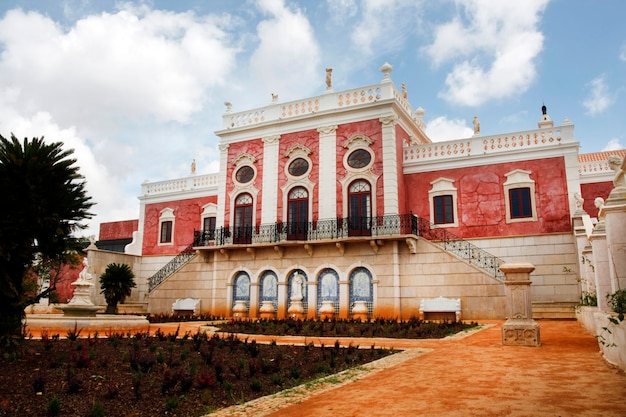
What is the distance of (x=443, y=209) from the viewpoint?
22391 millimetres

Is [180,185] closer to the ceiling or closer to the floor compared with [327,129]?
closer to the floor

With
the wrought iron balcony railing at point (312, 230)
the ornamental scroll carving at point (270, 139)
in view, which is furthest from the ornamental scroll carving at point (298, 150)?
the wrought iron balcony railing at point (312, 230)

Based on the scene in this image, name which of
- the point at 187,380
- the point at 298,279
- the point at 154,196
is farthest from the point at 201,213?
the point at 187,380

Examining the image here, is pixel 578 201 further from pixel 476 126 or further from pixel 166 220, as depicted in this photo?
pixel 166 220

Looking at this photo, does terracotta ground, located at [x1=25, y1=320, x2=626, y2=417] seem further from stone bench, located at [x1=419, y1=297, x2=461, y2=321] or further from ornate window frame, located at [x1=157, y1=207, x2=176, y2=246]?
ornate window frame, located at [x1=157, y1=207, x2=176, y2=246]

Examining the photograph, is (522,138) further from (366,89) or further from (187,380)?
A: (187,380)

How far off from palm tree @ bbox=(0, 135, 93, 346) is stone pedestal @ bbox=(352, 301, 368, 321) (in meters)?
13.7

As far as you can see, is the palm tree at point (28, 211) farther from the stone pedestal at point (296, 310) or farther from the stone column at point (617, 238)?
the stone pedestal at point (296, 310)

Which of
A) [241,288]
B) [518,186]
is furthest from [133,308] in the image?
[518,186]

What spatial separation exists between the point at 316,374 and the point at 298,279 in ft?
46.8

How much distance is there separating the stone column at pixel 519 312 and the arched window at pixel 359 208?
10717mm

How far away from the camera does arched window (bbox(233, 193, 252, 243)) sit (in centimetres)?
2402

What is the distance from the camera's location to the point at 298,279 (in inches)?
857

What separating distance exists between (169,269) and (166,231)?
14.4 ft
